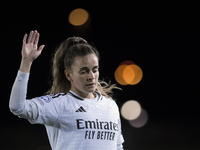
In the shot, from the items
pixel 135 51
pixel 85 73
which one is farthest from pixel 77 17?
pixel 85 73

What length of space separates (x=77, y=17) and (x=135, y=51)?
13.6 ft

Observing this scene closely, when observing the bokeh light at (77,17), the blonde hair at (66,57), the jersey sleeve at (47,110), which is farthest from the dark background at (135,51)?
the jersey sleeve at (47,110)

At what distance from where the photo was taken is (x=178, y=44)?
1434 cm

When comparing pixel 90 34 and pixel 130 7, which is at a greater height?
pixel 130 7

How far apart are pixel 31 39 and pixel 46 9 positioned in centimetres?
1028

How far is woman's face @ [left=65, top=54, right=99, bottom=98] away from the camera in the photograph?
2.47 metres

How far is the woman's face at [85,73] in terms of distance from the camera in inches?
97.2

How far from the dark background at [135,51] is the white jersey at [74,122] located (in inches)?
249

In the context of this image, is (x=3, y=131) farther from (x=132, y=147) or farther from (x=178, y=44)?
(x=178, y=44)

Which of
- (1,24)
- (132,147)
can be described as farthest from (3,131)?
(132,147)

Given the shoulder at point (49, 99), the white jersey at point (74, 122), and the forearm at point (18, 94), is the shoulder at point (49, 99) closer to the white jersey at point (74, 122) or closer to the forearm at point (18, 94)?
the white jersey at point (74, 122)

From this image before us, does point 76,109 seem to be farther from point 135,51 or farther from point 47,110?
point 135,51

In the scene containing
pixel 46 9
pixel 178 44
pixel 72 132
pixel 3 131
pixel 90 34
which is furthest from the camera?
pixel 178 44

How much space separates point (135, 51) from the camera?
573 inches
